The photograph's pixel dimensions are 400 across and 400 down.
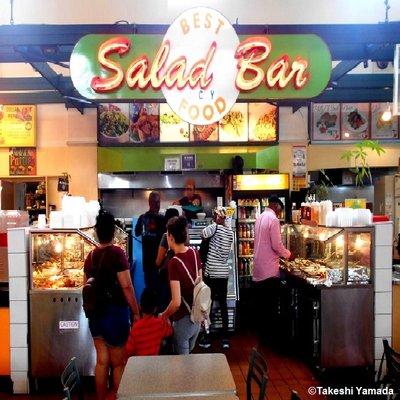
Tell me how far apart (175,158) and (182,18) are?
565 cm

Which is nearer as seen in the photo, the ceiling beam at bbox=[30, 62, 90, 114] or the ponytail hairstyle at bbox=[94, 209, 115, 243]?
the ponytail hairstyle at bbox=[94, 209, 115, 243]

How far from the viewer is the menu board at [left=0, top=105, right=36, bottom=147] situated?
9391mm

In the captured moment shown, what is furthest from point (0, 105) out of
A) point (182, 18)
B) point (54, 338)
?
point (182, 18)

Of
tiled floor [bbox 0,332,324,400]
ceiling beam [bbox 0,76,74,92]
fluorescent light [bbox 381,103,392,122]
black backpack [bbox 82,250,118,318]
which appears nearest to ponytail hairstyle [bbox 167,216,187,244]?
black backpack [bbox 82,250,118,318]

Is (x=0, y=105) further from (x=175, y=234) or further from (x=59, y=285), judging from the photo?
(x=175, y=234)

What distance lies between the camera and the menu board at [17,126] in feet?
30.8

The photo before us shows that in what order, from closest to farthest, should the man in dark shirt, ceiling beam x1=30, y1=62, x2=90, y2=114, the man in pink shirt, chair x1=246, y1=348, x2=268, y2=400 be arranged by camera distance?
chair x1=246, y1=348, x2=268, y2=400, the man in pink shirt, ceiling beam x1=30, y1=62, x2=90, y2=114, the man in dark shirt

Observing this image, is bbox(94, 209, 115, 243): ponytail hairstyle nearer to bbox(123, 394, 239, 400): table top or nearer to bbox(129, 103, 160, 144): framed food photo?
bbox(123, 394, 239, 400): table top

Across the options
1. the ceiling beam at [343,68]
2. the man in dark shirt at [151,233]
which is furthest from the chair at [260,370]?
the ceiling beam at [343,68]

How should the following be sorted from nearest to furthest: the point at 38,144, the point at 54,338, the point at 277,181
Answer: the point at 54,338
the point at 277,181
the point at 38,144

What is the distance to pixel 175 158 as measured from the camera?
9383mm

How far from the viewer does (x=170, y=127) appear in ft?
31.6

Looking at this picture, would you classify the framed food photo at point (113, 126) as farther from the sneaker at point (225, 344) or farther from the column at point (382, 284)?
the column at point (382, 284)

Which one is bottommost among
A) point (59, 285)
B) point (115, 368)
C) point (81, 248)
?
point (115, 368)
